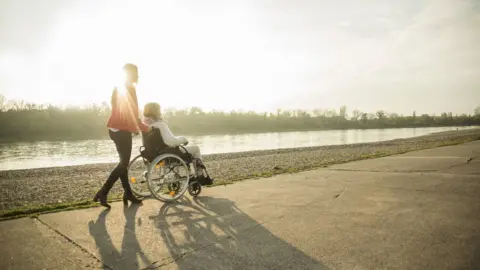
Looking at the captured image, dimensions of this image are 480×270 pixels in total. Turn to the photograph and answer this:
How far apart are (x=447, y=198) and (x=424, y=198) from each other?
0.26m

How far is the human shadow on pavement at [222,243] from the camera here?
1953mm

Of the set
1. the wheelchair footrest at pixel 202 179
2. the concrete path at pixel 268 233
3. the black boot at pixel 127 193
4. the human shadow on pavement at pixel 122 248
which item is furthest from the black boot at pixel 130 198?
the wheelchair footrest at pixel 202 179

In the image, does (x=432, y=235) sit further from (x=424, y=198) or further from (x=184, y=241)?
(x=184, y=241)

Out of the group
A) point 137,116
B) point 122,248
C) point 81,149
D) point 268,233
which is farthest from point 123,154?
point 81,149

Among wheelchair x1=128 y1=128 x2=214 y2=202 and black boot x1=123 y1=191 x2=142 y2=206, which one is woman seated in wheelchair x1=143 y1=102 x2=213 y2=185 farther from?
black boot x1=123 y1=191 x2=142 y2=206

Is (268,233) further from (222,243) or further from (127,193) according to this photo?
(127,193)

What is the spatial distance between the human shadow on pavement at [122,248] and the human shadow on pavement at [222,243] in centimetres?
23

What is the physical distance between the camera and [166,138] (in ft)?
13.2

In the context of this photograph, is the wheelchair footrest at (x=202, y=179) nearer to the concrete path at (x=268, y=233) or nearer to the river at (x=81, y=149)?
the concrete path at (x=268, y=233)

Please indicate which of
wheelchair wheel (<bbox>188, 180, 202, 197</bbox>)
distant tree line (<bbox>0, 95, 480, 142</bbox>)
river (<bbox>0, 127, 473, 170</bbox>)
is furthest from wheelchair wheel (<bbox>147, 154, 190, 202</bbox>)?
distant tree line (<bbox>0, 95, 480, 142</bbox>)

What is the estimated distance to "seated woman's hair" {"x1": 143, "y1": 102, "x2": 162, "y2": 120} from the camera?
4117 mm

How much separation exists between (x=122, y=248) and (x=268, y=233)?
127 cm

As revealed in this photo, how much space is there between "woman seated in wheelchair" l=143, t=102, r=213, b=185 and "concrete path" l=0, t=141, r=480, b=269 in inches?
19.0

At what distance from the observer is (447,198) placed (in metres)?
3.42
